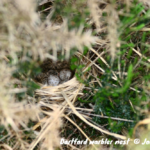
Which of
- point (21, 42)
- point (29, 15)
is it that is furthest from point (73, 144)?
point (29, 15)

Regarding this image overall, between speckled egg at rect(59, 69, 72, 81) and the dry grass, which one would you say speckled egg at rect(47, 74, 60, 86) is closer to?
speckled egg at rect(59, 69, 72, 81)

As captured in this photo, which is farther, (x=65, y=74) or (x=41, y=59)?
(x=65, y=74)

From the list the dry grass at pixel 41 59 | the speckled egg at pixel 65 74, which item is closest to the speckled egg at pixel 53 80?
the speckled egg at pixel 65 74

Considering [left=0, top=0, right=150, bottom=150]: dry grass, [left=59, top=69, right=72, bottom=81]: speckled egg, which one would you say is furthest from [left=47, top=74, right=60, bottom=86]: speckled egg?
[left=0, top=0, right=150, bottom=150]: dry grass

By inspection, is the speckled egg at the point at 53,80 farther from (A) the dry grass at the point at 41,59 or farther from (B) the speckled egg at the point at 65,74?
(A) the dry grass at the point at 41,59

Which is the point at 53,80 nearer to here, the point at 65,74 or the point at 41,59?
the point at 65,74

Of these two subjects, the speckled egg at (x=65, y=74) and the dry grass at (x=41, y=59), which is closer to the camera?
the dry grass at (x=41, y=59)

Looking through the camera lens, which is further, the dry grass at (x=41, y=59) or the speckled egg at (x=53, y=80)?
the speckled egg at (x=53, y=80)

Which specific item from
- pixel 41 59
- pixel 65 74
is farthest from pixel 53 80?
pixel 41 59

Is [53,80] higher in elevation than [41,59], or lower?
lower

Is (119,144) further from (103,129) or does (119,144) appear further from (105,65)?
(105,65)

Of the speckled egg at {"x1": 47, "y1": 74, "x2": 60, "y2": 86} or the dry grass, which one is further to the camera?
the speckled egg at {"x1": 47, "y1": 74, "x2": 60, "y2": 86}
